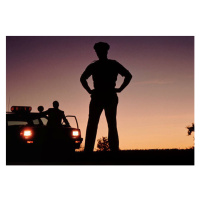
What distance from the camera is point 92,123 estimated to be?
8.04 metres

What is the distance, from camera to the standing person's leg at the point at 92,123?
7.94 meters

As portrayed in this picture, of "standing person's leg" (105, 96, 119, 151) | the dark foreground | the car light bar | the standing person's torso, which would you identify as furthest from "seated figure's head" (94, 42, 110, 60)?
the car light bar

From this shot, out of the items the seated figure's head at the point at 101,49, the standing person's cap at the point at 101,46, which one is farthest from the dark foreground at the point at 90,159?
the standing person's cap at the point at 101,46

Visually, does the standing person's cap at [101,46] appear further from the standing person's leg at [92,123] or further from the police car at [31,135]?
the police car at [31,135]

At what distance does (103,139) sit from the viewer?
11550 centimetres

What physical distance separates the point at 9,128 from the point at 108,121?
261cm

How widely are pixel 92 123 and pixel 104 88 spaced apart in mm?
714

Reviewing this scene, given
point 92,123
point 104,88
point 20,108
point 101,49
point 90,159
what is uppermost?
point 101,49

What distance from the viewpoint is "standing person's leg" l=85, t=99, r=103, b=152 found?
7941 mm

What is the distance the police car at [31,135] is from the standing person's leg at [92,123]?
148 centimetres

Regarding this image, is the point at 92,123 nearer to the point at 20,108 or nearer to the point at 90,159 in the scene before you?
the point at 90,159

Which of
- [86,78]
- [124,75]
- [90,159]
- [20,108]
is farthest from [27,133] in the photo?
[124,75]

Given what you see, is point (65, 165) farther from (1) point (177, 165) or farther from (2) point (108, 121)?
(1) point (177, 165)

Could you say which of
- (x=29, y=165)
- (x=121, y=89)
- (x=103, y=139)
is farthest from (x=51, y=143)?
(x=103, y=139)
